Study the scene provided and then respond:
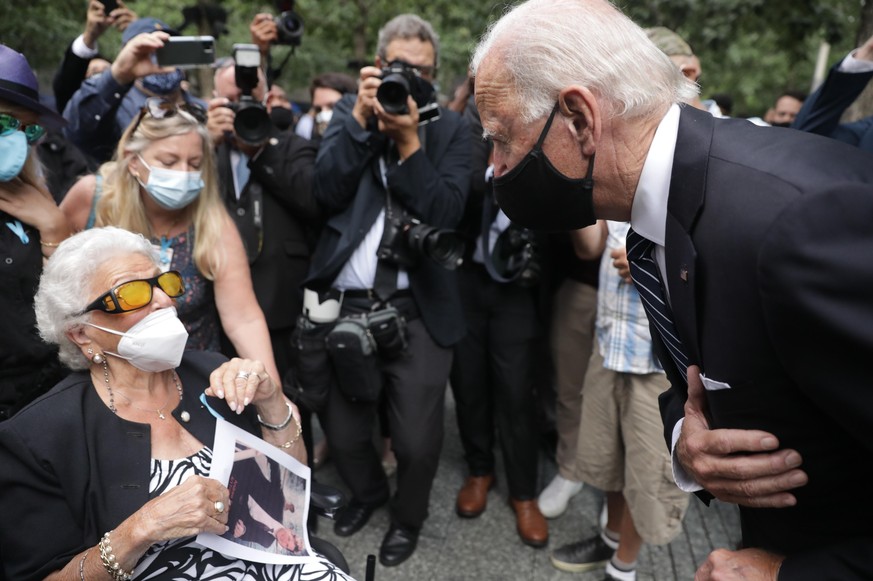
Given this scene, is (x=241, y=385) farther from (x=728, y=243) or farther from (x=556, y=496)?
(x=556, y=496)

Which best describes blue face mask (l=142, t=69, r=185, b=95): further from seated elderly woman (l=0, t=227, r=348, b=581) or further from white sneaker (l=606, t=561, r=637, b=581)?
white sneaker (l=606, t=561, r=637, b=581)

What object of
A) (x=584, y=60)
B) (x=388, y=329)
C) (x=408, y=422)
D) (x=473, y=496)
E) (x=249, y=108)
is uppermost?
(x=584, y=60)

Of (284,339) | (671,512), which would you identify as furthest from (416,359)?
(671,512)

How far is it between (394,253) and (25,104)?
5.08 ft

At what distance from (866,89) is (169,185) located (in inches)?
213

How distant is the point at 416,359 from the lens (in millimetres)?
3205

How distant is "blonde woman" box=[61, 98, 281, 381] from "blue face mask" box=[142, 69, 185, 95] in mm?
522

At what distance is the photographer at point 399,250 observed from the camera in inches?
119

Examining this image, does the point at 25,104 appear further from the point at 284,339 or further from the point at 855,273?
the point at 855,273

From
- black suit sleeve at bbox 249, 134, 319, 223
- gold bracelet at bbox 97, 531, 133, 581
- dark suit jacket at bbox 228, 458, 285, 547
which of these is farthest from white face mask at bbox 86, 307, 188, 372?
black suit sleeve at bbox 249, 134, 319, 223

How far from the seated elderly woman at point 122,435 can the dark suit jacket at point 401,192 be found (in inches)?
39.1

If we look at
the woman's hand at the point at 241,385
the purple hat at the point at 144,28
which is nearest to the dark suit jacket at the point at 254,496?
the woman's hand at the point at 241,385

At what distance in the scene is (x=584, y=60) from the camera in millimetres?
1311

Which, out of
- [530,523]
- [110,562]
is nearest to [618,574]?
[530,523]
